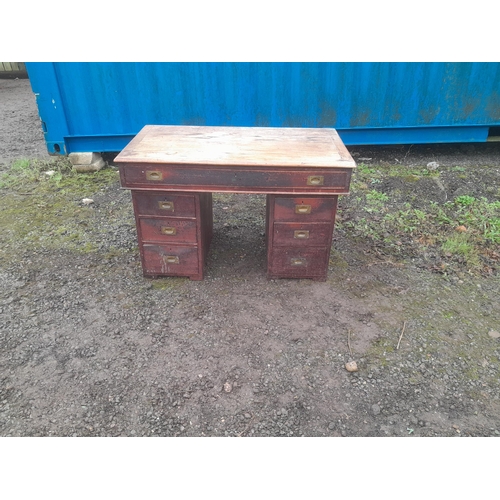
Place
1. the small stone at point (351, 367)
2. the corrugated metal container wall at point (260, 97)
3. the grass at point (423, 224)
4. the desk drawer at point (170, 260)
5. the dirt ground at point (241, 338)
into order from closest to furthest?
the dirt ground at point (241, 338) → the small stone at point (351, 367) → the desk drawer at point (170, 260) → the grass at point (423, 224) → the corrugated metal container wall at point (260, 97)

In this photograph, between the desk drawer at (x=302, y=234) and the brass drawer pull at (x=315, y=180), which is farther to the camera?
the desk drawer at (x=302, y=234)

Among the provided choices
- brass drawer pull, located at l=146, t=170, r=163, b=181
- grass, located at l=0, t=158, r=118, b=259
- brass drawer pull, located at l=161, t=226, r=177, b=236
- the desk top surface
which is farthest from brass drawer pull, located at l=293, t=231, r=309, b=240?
grass, located at l=0, t=158, r=118, b=259

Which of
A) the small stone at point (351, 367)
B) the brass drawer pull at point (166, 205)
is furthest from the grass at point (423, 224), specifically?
the brass drawer pull at point (166, 205)

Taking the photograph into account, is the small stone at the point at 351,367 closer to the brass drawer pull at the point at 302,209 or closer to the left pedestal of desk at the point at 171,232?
the brass drawer pull at the point at 302,209

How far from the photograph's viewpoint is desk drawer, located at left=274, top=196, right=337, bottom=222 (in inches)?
123

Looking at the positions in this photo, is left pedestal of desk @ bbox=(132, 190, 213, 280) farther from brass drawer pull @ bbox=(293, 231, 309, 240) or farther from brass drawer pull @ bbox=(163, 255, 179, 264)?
brass drawer pull @ bbox=(293, 231, 309, 240)

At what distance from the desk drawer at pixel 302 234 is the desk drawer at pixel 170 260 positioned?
705 mm

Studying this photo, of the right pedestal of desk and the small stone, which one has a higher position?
the right pedestal of desk

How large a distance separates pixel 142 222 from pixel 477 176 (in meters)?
4.42

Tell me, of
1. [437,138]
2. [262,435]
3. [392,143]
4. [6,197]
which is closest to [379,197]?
[392,143]

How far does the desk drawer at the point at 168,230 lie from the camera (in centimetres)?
323

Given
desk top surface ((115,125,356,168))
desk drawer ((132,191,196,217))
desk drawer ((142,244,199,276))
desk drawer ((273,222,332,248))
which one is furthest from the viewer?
desk drawer ((142,244,199,276))

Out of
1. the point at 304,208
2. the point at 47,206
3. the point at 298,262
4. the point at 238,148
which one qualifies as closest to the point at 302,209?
the point at 304,208

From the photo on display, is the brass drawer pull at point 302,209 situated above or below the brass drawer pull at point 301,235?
above
